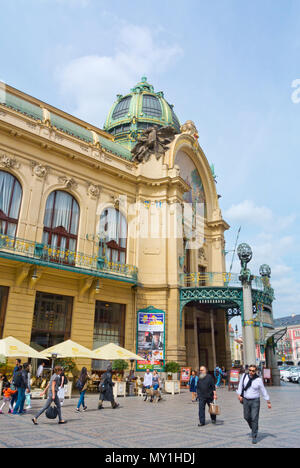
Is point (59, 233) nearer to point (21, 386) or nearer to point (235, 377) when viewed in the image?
point (21, 386)

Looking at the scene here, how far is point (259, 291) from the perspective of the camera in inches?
1072

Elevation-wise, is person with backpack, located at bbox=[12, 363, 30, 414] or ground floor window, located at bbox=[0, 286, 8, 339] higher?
ground floor window, located at bbox=[0, 286, 8, 339]

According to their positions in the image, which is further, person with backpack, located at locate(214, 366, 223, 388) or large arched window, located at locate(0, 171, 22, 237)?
person with backpack, located at locate(214, 366, 223, 388)

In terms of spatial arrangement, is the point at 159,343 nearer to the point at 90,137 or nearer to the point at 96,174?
the point at 96,174

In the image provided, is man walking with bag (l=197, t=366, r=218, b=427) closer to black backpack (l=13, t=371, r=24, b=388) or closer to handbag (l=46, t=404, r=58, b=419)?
handbag (l=46, t=404, r=58, b=419)

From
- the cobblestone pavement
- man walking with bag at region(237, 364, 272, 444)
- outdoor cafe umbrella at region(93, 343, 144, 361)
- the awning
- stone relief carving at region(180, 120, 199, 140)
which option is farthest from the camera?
stone relief carving at region(180, 120, 199, 140)

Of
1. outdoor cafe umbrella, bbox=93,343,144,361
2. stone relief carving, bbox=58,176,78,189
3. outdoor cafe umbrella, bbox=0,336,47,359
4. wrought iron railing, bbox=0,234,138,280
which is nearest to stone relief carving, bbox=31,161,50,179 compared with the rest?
stone relief carving, bbox=58,176,78,189

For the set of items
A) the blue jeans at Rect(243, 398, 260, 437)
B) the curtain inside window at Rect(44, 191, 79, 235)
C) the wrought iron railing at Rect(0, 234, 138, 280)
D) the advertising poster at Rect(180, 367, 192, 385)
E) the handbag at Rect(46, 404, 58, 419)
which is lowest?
the handbag at Rect(46, 404, 58, 419)

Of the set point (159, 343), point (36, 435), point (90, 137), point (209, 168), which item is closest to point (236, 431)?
point (36, 435)

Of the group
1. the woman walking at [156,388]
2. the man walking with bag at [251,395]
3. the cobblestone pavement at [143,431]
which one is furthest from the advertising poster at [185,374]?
the man walking with bag at [251,395]

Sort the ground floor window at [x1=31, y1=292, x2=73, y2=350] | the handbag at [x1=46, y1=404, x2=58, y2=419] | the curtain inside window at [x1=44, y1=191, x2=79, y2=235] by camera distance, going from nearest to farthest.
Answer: the handbag at [x1=46, y1=404, x2=58, y2=419], the ground floor window at [x1=31, y1=292, x2=73, y2=350], the curtain inside window at [x1=44, y1=191, x2=79, y2=235]

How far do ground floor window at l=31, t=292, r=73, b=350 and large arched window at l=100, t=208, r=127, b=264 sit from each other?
15.7 ft

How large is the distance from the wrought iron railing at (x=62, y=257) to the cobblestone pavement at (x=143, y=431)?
9930 millimetres

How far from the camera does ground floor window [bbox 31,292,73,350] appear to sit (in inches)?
826
